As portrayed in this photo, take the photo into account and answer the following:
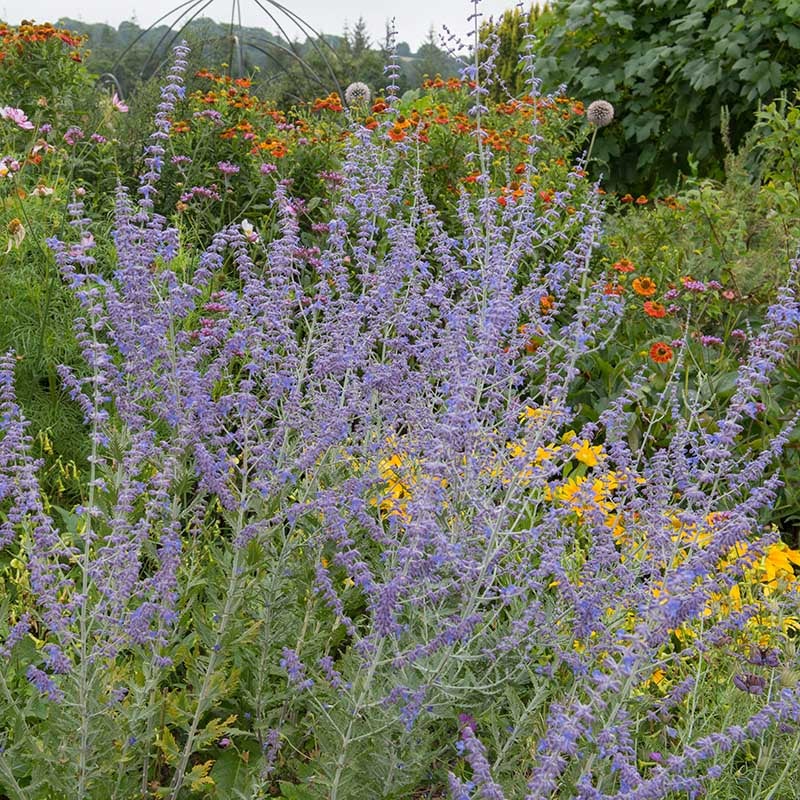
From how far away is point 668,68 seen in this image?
36.4ft

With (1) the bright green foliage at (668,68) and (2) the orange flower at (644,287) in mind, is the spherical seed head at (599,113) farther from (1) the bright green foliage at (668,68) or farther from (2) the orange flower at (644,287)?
(2) the orange flower at (644,287)

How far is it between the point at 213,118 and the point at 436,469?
207 inches

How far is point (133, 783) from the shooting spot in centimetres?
261

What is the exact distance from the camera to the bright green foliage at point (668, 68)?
33.2ft

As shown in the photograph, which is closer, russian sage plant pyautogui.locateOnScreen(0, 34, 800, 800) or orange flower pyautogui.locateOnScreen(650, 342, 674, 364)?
russian sage plant pyautogui.locateOnScreen(0, 34, 800, 800)

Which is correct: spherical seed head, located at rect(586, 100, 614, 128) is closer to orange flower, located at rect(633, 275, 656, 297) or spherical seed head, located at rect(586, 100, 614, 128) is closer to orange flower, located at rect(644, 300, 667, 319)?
orange flower, located at rect(633, 275, 656, 297)

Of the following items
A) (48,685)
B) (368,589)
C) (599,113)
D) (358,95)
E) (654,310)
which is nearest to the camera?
(48,685)

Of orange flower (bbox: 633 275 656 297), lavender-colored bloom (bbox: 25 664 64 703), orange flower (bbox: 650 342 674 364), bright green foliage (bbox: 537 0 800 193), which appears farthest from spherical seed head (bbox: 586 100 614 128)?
lavender-colored bloom (bbox: 25 664 64 703)

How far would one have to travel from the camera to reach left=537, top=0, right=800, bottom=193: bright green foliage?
1013 cm

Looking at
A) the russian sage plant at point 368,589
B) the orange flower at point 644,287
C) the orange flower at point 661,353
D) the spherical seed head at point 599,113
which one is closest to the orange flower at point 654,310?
the orange flower at point 644,287

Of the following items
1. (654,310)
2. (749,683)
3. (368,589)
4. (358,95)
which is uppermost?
(358,95)

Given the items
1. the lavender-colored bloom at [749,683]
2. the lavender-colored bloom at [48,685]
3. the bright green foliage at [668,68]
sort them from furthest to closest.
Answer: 1. the bright green foliage at [668,68]
2. the lavender-colored bloom at [749,683]
3. the lavender-colored bloom at [48,685]

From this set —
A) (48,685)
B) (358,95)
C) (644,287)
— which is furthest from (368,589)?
(358,95)

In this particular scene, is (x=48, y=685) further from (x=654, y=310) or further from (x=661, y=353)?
(x=654, y=310)
